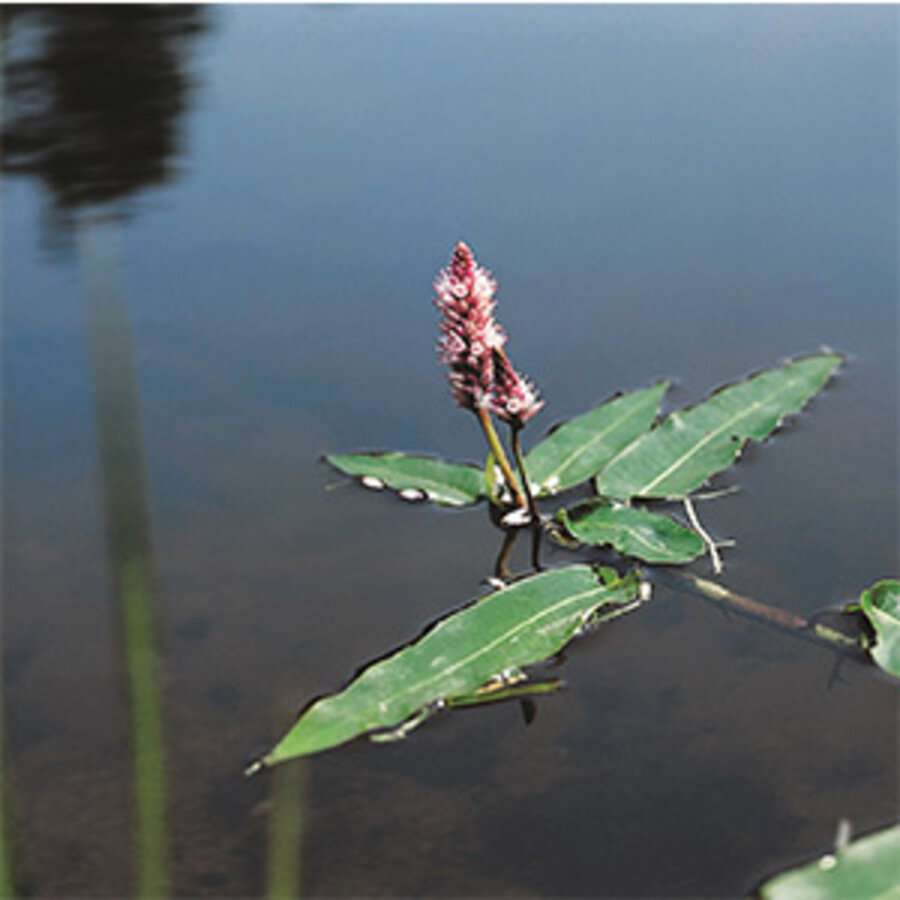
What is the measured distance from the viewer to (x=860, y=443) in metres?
1.95

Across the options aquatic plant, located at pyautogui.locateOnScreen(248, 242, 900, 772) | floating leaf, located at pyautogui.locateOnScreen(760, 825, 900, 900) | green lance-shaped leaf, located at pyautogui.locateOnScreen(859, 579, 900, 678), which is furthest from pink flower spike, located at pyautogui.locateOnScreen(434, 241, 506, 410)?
floating leaf, located at pyautogui.locateOnScreen(760, 825, 900, 900)

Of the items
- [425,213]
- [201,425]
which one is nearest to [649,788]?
[201,425]

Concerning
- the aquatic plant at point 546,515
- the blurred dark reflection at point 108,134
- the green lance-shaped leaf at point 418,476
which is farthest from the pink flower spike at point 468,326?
the blurred dark reflection at point 108,134

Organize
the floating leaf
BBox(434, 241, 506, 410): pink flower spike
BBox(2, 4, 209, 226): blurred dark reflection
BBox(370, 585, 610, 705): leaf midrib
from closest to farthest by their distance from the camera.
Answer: the floating leaf
BBox(370, 585, 610, 705): leaf midrib
BBox(434, 241, 506, 410): pink flower spike
BBox(2, 4, 209, 226): blurred dark reflection

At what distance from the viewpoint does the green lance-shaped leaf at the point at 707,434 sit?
1864mm

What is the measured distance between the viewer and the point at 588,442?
6.42 ft

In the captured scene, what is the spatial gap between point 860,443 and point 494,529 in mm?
537

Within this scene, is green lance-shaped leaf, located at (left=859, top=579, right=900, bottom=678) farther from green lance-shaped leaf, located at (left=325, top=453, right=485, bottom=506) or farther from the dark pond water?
green lance-shaped leaf, located at (left=325, top=453, right=485, bottom=506)

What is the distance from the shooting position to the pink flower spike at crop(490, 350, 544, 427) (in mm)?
1716

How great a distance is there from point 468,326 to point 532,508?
264 millimetres

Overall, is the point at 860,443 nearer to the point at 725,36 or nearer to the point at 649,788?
the point at 649,788

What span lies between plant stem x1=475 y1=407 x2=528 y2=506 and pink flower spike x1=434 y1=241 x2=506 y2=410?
0.04 metres

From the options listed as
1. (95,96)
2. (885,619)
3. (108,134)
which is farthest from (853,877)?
(95,96)

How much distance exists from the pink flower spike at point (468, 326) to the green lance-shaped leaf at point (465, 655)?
26 cm
